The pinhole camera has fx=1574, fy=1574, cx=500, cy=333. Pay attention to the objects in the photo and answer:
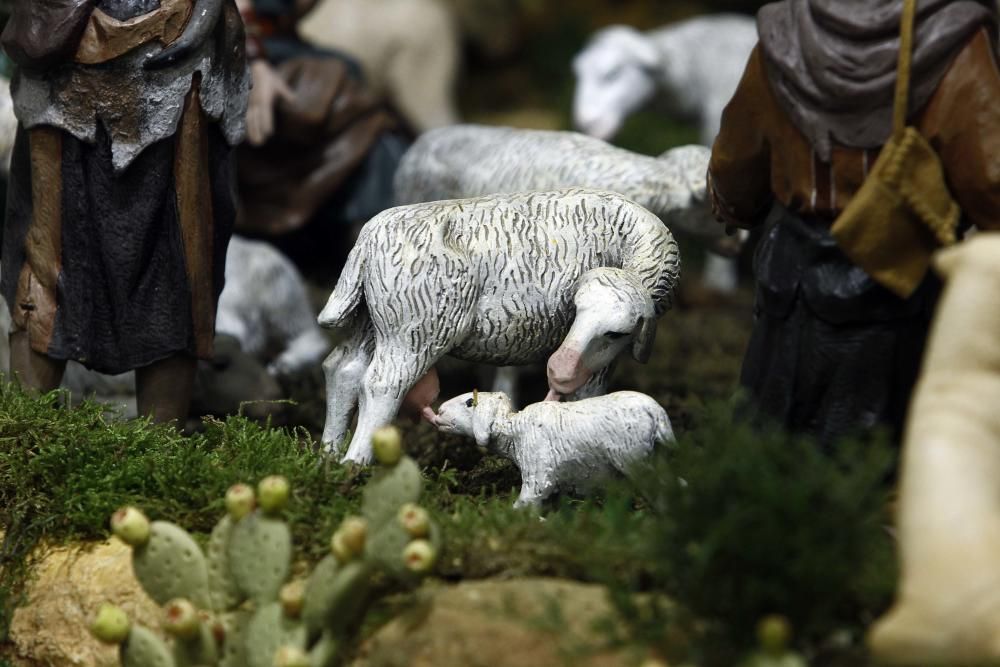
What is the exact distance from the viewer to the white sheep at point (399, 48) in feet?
21.4

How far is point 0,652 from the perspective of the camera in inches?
117

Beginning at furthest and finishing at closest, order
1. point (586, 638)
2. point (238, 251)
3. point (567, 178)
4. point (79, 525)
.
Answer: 1. point (238, 251)
2. point (567, 178)
3. point (79, 525)
4. point (586, 638)

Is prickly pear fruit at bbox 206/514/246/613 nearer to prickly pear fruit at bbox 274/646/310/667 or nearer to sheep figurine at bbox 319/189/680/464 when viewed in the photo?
prickly pear fruit at bbox 274/646/310/667

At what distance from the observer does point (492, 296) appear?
3.03m

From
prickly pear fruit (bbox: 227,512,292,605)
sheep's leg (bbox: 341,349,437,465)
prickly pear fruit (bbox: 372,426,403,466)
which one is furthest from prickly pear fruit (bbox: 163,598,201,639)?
sheep's leg (bbox: 341,349,437,465)

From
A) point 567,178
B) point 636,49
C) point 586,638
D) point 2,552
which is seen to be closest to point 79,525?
point 2,552

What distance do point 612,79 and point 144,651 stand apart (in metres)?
3.57

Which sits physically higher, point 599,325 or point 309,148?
point 599,325

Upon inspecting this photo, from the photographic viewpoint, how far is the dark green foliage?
221 cm

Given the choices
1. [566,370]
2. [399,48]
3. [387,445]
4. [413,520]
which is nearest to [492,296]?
[566,370]

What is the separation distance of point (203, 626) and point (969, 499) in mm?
1176

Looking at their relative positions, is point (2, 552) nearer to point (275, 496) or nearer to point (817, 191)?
point (275, 496)

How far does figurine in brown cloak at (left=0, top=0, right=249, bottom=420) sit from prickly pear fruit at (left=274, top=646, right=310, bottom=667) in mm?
1068

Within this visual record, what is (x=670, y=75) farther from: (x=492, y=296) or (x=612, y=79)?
(x=492, y=296)
